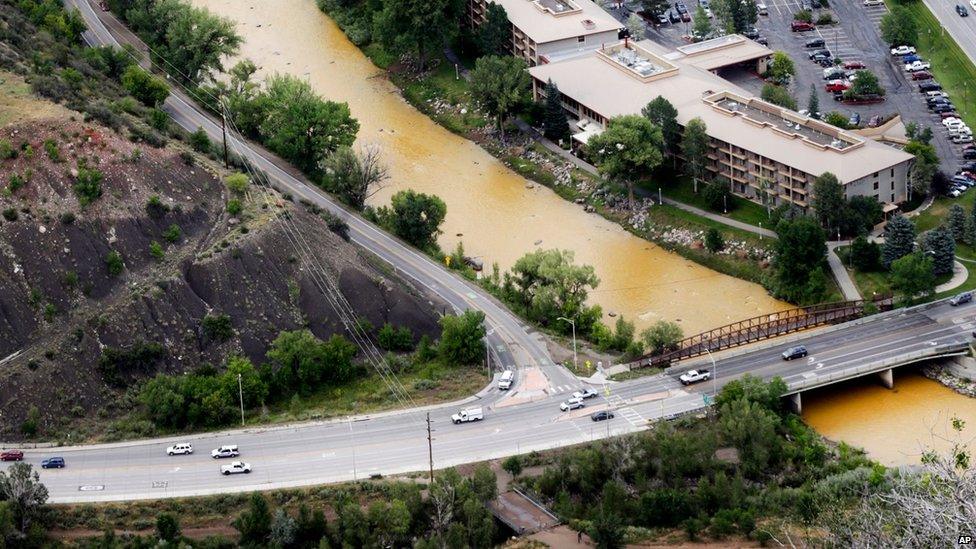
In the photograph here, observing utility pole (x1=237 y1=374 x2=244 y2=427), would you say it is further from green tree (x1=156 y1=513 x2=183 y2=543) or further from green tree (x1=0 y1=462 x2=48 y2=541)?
green tree (x1=0 y1=462 x2=48 y2=541)

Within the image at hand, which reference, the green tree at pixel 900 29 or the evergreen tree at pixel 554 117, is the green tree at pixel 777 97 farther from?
the green tree at pixel 900 29

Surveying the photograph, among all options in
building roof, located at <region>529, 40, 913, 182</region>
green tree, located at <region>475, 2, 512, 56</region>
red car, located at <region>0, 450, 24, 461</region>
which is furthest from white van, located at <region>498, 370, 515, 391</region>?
green tree, located at <region>475, 2, 512, 56</region>

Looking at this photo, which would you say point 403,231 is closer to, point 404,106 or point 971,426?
point 404,106

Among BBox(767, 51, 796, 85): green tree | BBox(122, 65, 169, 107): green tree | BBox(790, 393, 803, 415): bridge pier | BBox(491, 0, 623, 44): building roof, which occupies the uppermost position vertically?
BBox(122, 65, 169, 107): green tree

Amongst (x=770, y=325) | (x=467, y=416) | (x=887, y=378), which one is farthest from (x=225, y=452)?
(x=887, y=378)

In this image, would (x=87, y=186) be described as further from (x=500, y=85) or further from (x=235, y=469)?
(x=500, y=85)

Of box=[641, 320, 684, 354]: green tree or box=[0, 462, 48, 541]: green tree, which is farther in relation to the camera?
box=[641, 320, 684, 354]: green tree
